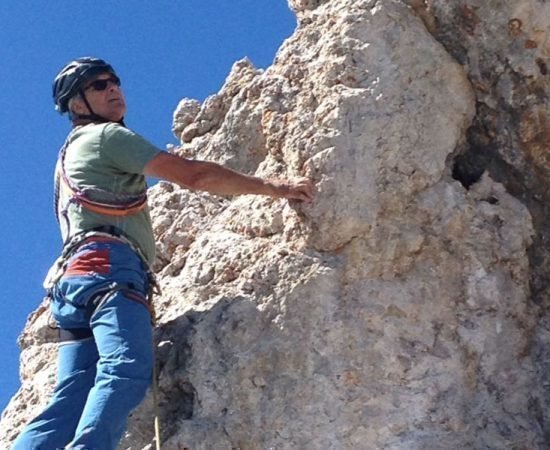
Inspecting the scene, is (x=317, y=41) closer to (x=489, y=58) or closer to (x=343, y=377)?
(x=489, y=58)

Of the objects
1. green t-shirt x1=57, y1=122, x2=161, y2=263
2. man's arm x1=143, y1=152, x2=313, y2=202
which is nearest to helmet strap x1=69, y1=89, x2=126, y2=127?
green t-shirt x1=57, y1=122, x2=161, y2=263

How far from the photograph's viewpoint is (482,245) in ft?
19.7

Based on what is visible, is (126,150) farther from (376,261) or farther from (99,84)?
(376,261)

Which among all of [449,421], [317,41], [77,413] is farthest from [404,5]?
[77,413]

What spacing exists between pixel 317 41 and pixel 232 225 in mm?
1073

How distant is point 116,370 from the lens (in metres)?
5.39

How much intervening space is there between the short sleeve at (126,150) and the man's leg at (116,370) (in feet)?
2.03

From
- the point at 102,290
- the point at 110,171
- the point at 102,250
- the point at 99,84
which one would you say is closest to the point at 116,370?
the point at 102,290

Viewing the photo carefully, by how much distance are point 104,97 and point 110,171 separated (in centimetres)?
51

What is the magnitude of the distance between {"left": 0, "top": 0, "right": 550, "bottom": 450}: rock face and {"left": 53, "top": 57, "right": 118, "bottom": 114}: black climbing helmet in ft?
2.99

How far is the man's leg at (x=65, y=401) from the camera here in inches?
221

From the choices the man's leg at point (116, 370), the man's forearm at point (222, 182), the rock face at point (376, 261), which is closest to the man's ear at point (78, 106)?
the man's forearm at point (222, 182)

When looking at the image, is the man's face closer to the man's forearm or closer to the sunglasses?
the sunglasses

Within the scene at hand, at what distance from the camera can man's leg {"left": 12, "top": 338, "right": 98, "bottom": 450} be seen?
18.4 ft
